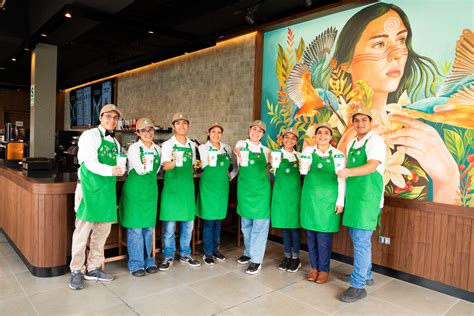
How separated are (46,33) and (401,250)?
6.06m

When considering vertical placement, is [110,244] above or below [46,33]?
below

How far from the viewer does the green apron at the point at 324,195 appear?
3534mm

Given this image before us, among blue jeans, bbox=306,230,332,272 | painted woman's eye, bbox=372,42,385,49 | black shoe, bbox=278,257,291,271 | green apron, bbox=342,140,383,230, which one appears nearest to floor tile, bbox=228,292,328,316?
blue jeans, bbox=306,230,332,272

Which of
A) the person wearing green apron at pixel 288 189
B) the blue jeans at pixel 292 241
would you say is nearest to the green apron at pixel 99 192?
the person wearing green apron at pixel 288 189

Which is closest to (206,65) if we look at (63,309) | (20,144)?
(20,144)

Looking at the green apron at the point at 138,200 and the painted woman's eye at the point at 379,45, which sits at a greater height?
the painted woman's eye at the point at 379,45

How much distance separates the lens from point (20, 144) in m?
6.35

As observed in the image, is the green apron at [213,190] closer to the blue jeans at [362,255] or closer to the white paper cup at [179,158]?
the white paper cup at [179,158]

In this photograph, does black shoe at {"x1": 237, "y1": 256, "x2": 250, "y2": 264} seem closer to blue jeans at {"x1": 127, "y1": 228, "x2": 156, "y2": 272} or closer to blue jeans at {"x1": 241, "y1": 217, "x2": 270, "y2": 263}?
blue jeans at {"x1": 241, "y1": 217, "x2": 270, "y2": 263}

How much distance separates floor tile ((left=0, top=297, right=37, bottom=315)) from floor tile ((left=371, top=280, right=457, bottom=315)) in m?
3.10

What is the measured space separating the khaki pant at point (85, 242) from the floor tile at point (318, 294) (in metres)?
1.87

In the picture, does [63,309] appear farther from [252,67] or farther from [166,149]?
[252,67]

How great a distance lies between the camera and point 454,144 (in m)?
Result: 3.55

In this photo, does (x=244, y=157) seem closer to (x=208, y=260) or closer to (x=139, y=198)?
(x=139, y=198)
